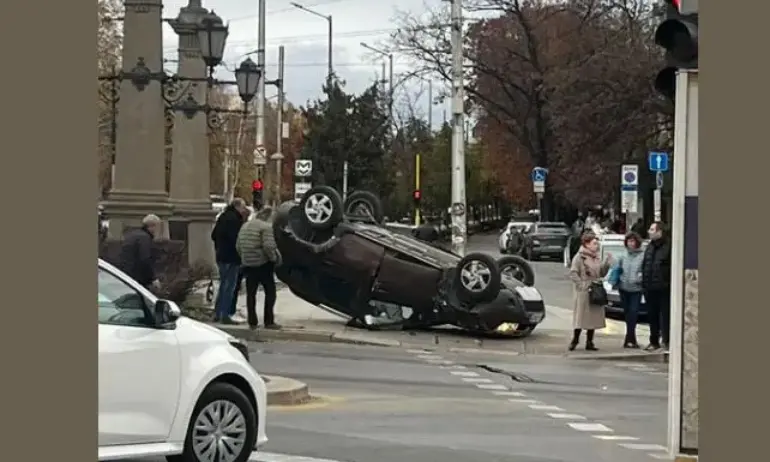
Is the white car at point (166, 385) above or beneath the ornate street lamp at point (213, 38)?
beneath

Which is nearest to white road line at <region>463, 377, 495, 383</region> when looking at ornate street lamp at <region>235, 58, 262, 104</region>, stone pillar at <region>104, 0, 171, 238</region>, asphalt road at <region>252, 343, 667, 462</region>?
asphalt road at <region>252, 343, 667, 462</region>

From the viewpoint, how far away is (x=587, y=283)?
62.3ft

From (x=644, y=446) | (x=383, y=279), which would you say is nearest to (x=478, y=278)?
(x=383, y=279)

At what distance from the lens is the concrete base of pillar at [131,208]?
23.9 meters

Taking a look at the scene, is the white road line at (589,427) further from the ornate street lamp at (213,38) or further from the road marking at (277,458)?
the ornate street lamp at (213,38)

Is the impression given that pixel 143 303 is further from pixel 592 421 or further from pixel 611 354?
pixel 611 354

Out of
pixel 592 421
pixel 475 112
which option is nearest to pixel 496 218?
pixel 475 112

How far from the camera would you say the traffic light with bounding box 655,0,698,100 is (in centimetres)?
653

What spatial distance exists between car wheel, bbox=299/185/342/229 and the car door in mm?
11554

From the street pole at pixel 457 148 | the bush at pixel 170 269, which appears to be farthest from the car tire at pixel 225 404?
the street pole at pixel 457 148

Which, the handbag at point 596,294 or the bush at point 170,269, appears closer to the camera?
the bush at point 170,269

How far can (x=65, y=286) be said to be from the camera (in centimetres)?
518

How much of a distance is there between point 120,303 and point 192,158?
22.9 metres

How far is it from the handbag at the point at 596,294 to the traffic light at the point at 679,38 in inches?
480
